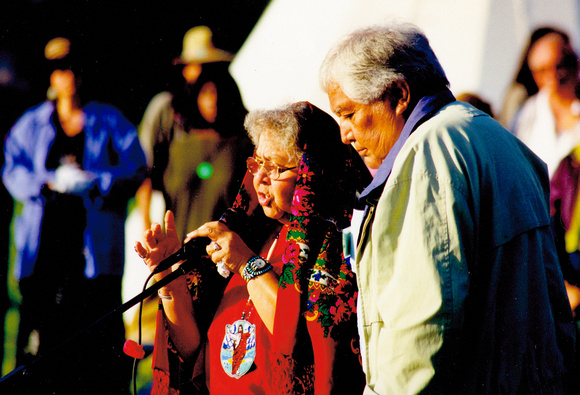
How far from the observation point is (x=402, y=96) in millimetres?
1443

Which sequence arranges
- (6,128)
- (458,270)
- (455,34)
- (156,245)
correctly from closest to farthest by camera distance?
(458,270)
(156,245)
(455,34)
(6,128)

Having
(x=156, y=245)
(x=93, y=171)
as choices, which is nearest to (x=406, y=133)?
(x=156, y=245)

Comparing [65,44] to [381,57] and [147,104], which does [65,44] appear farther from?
[381,57]

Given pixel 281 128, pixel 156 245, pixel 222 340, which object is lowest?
pixel 222 340

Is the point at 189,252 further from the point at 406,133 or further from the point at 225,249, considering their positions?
the point at 406,133

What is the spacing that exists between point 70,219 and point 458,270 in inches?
94.8

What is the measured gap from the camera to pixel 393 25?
4.88 ft

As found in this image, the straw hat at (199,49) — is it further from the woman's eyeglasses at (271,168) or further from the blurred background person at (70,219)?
the woman's eyeglasses at (271,168)

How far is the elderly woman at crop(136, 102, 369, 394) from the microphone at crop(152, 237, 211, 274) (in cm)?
3

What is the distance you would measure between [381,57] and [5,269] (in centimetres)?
259

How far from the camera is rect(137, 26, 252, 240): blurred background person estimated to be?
107 inches

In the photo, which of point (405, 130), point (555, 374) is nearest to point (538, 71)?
point (405, 130)

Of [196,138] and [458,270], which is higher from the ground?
[458,270]

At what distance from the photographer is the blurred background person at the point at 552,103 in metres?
2.57
